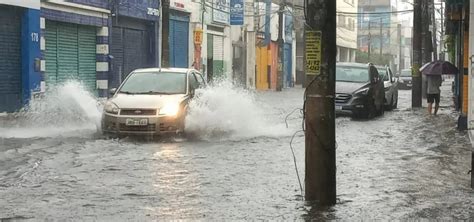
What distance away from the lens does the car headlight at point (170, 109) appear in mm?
14078

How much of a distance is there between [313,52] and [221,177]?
312 cm

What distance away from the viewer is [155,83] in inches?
609

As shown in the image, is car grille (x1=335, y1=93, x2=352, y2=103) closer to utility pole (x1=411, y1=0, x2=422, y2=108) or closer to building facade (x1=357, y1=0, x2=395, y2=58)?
utility pole (x1=411, y1=0, x2=422, y2=108)

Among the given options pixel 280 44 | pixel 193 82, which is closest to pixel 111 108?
pixel 193 82

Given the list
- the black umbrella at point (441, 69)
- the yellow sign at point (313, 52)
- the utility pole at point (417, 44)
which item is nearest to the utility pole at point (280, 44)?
the utility pole at point (417, 44)

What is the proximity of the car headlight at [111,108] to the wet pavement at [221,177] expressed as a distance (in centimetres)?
62

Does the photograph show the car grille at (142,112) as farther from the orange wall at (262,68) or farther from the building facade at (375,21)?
the building facade at (375,21)

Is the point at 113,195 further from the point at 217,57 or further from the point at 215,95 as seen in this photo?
the point at 217,57

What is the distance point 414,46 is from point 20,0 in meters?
13.5

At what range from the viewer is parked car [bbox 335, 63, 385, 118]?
819 inches

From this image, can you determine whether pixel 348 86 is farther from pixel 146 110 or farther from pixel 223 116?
pixel 146 110

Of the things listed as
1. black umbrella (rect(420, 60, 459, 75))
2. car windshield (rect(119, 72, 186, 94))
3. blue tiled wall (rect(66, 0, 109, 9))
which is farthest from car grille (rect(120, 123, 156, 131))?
blue tiled wall (rect(66, 0, 109, 9))

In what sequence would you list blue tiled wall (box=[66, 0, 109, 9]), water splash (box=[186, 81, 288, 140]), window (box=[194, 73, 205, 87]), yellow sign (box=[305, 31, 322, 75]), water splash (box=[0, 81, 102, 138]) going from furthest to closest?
1. blue tiled wall (box=[66, 0, 109, 9])
2. water splash (box=[0, 81, 102, 138])
3. window (box=[194, 73, 205, 87])
4. water splash (box=[186, 81, 288, 140])
5. yellow sign (box=[305, 31, 322, 75])

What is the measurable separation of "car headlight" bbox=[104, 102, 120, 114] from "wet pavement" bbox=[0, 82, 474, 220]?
2.02 feet
